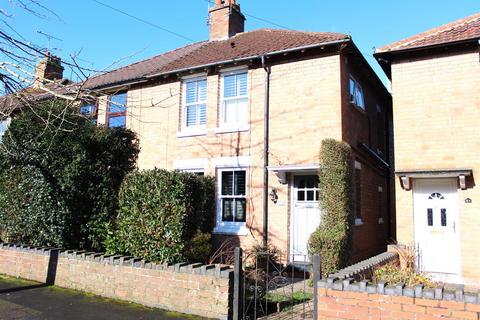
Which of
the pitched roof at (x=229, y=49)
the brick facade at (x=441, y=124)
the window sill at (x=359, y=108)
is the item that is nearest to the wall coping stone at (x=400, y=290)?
the brick facade at (x=441, y=124)

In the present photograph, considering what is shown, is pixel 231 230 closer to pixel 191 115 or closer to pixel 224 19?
pixel 191 115

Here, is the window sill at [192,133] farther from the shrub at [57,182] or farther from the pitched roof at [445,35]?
the pitched roof at [445,35]

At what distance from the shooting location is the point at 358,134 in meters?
13.2

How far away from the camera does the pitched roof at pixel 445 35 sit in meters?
10.7

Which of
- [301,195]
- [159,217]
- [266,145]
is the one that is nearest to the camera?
[159,217]

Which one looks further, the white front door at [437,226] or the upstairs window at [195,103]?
the upstairs window at [195,103]

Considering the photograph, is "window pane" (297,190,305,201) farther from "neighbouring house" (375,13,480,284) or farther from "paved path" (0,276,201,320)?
"paved path" (0,276,201,320)

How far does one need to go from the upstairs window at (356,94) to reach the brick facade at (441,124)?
151 cm

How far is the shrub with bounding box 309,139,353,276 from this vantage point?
9922mm

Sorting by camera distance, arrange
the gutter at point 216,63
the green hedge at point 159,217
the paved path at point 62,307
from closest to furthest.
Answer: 1. the paved path at point 62,307
2. the green hedge at point 159,217
3. the gutter at point 216,63

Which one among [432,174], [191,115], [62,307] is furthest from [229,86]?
[62,307]

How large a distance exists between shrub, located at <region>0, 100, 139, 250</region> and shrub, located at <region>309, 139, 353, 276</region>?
5082mm

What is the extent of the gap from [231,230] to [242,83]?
15.1 feet

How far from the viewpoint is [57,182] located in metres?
9.99
